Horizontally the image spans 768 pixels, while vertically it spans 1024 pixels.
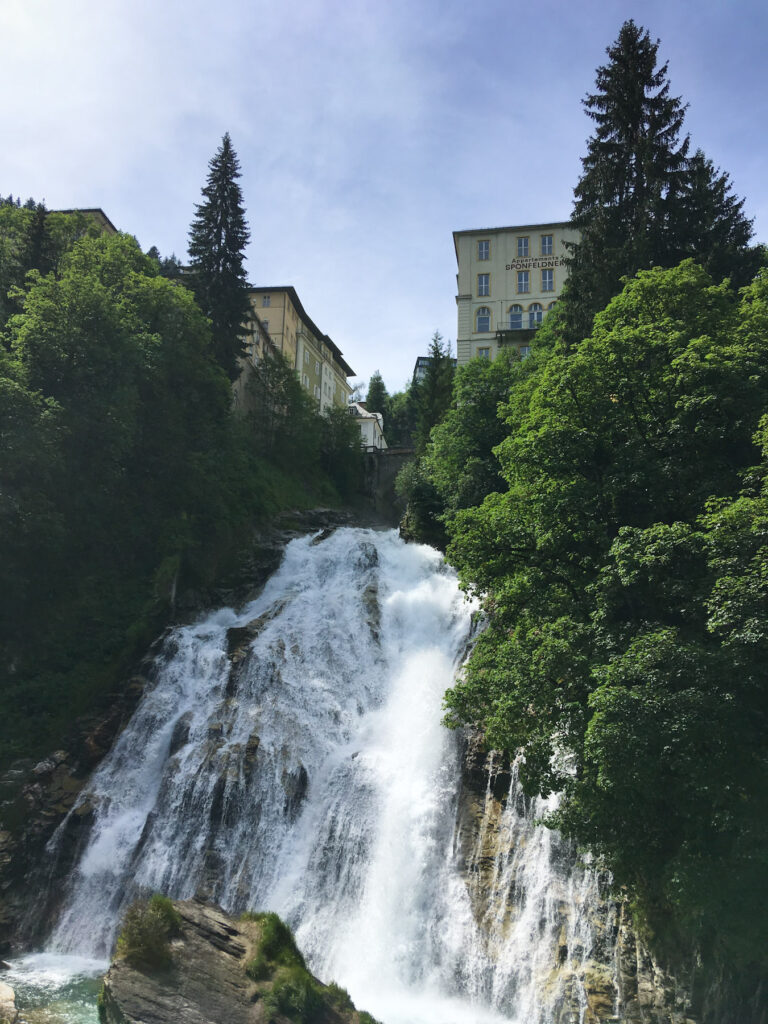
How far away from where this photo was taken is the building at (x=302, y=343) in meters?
64.4

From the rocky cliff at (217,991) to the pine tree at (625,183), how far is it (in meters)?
23.1

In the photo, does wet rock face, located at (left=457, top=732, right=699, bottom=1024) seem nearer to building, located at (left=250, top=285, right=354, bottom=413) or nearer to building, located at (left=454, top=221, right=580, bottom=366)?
building, located at (left=454, top=221, right=580, bottom=366)

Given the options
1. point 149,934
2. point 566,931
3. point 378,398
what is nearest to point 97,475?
point 149,934

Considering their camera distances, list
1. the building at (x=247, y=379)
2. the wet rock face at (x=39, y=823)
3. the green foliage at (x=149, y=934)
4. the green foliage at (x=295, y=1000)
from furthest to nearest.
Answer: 1. the building at (x=247, y=379)
2. the wet rock face at (x=39, y=823)
3. the green foliage at (x=149, y=934)
4. the green foliage at (x=295, y=1000)

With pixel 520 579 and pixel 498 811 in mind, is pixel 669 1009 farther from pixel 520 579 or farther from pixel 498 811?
pixel 520 579

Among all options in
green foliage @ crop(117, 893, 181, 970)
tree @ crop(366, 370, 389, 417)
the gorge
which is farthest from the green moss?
tree @ crop(366, 370, 389, 417)

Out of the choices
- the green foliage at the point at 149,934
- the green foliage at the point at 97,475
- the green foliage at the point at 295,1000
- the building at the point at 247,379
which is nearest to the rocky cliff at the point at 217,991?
the green foliage at the point at 295,1000

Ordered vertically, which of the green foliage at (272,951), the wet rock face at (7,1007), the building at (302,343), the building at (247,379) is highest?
the building at (302,343)

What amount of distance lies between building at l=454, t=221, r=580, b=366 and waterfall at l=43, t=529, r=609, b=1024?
3038 cm

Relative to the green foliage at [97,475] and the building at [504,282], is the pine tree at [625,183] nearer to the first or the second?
the green foliage at [97,475]

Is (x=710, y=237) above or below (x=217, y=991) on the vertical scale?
above

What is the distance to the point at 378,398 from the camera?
103312 mm

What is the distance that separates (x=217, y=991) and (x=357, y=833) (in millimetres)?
6718

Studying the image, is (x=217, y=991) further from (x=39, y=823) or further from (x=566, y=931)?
(x=39, y=823)
